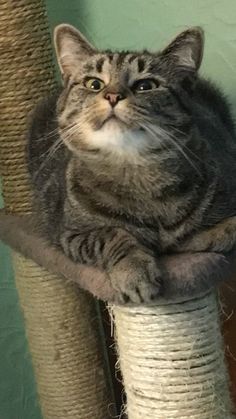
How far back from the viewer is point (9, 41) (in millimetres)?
1455

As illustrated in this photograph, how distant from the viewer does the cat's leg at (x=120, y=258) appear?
1005mm

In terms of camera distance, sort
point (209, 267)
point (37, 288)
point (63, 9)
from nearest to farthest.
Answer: point (209, 267) → point (37, 288) → point (63, 9)

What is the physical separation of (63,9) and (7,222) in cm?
57

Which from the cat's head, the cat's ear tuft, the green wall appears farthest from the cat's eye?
the green wall

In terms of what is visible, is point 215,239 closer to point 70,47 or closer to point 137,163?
point 137,163

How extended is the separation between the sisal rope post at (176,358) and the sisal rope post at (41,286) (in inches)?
16.2

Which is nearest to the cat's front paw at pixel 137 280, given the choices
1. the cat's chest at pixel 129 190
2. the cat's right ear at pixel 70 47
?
the cat's chest at pixel 129 190

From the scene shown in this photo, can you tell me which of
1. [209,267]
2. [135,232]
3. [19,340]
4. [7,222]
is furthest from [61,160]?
[19,340]

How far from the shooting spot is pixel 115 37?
1.72 m

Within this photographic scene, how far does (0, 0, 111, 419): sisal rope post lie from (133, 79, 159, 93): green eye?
0.42 meters

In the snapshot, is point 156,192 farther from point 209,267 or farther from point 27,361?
point 27,361

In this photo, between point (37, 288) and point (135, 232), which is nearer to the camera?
point (135, 232)

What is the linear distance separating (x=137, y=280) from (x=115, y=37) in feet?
2.84

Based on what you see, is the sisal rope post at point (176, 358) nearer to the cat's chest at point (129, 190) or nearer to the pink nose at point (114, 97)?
the cat's chest at point (129, 190)
